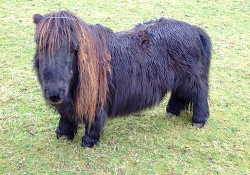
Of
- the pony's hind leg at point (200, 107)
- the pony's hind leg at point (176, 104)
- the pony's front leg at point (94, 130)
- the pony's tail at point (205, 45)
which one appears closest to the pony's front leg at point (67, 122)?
the pony's front leg at point (94, 130)

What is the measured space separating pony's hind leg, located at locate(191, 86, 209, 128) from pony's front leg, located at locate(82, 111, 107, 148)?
1.26 m

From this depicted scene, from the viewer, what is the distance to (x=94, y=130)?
373cm

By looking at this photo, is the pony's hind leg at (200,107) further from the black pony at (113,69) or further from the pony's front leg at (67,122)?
the pony's front leg at (67,122)

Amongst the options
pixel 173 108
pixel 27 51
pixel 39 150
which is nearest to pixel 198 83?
pixel 173 108

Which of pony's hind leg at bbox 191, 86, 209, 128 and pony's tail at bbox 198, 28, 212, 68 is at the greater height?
pony's tail at bbox 198, 28, 212, 68

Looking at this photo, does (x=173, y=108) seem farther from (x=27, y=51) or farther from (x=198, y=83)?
(x=27, y=51)

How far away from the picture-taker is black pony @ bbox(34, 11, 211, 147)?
3.01 metres

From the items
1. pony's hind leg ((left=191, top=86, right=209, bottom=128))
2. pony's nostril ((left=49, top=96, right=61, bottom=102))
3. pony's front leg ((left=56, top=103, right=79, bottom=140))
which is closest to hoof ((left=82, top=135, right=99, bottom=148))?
pony's front leg ((left=56, top=103, right=79, bottom=140))

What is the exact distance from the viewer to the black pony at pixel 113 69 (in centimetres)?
301

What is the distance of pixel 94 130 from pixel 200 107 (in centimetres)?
145

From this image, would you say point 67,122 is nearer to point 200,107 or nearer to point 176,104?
point 176,104

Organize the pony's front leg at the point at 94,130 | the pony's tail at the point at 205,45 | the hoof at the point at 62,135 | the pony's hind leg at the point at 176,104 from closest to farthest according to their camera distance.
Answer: the pony's front leg at the point at 94,130 → the hoof at the point at 62,135 → the pony's tail at the point at 205,45 → the pony's hind leg at the point at 176,104

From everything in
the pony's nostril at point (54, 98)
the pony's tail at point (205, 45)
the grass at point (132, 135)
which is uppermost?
the pony's tail at point (205, 45)

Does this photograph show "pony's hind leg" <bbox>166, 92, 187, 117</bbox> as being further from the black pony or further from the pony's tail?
the pony's tail
